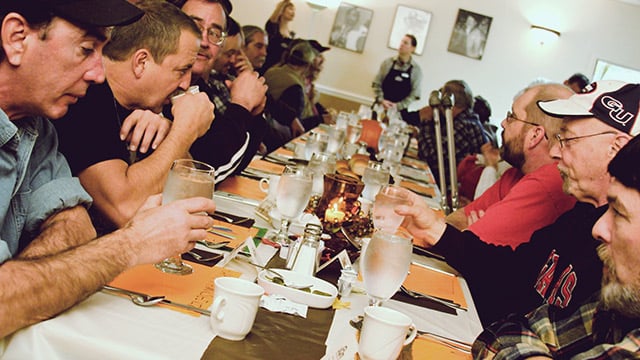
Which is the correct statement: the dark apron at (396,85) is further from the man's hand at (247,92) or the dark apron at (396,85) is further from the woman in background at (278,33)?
the man's hand at (247,92)

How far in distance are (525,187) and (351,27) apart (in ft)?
25.3

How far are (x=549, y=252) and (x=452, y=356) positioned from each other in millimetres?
825

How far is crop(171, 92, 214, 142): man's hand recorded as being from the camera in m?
1.84

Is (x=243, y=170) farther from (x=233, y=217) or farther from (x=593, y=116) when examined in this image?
(x=593, y=116)

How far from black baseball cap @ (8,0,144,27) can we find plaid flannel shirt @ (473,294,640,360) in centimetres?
85

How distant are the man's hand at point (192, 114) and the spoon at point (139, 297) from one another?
0.83 metres

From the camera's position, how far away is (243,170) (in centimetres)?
247

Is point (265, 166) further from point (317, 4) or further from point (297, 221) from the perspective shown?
point (317, 4)

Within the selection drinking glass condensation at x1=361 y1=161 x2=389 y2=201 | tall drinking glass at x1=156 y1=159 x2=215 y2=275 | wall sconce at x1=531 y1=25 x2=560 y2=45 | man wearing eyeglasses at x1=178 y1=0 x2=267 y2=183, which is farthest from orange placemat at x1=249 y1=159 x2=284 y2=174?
wall sconce at x1=531 y1=25 x2=560 y2=45

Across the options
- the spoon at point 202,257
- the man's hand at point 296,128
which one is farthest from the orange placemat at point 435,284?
the man's hand at point 296,128

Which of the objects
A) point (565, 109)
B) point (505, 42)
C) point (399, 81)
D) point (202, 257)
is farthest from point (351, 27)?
point (202, 257)

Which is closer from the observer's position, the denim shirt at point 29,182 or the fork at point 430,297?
the denim shirt at point 29,182

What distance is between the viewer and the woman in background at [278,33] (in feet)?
22.0

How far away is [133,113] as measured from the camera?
1.71 m
